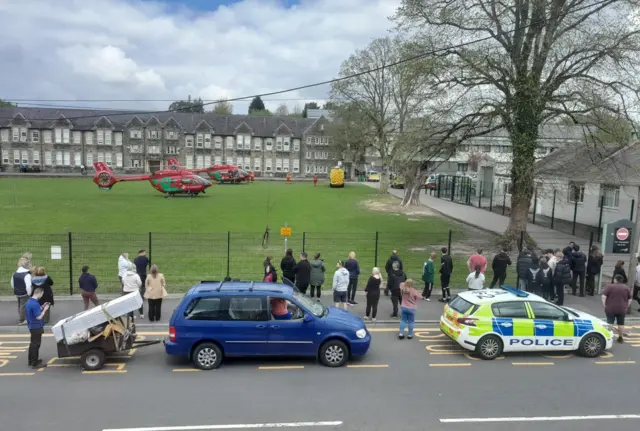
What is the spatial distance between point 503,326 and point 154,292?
8.56 meters

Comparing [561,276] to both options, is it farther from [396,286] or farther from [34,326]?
[34,326]

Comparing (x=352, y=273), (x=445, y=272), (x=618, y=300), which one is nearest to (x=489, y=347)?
(x=618, y=300)

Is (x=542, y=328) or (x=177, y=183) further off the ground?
(x=177, y=183)

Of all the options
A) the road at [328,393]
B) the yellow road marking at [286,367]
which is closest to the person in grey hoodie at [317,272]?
the road at [328,393]

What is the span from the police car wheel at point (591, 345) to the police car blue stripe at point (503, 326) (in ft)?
5.69

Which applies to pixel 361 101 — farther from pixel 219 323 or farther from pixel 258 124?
pixel 219 323

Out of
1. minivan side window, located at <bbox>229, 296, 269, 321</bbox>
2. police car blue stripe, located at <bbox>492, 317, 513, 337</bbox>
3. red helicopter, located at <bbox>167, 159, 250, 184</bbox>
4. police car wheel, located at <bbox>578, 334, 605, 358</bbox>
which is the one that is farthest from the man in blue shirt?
red helicopter, located at <bbox>167, 159, 250, 184</bbox>

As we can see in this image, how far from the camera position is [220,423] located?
7605mm

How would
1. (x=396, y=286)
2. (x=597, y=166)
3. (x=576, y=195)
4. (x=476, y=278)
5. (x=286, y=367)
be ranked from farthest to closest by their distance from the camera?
1. (x=576, y=195)
2. (x=597, y=166)
3. (x=476, y=278)
4. (x=396, y=286)
5. (x=286, y=367)

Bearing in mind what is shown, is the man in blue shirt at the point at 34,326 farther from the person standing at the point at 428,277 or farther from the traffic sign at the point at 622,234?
the traffic sign at the point at 622,234

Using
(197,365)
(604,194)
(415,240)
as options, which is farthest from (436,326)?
(604,194)

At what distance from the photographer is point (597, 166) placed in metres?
22.5

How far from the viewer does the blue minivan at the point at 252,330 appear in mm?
9828

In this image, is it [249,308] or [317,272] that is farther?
[317,272]
